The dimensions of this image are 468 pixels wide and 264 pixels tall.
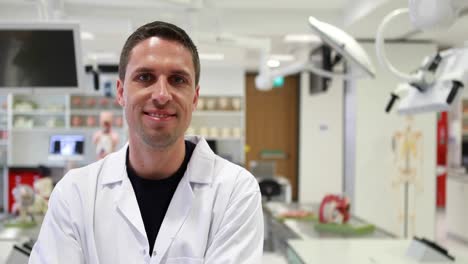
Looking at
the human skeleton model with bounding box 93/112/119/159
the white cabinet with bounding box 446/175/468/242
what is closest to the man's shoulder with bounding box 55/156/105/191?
the human skeleton model with bounding box 93/112/119/159

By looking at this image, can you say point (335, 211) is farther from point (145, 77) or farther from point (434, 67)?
point (145, 77)

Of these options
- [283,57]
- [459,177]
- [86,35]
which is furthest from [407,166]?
[86,35]

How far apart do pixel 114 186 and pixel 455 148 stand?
788 cm

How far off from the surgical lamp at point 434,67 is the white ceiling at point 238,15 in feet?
5.91

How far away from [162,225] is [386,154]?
535 centimetres

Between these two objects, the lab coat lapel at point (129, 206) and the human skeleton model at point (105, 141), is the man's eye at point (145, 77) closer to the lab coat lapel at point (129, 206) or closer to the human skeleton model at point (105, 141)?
the lab coat lapel at point (129, 206)

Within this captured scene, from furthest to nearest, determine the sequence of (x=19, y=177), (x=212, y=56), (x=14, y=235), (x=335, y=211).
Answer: (x=19, y=177) < (x=212, y=56) < (x=335, y=211) < (x=14, y=235)

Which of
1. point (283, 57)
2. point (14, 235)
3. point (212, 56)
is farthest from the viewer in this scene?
point (283, 57)

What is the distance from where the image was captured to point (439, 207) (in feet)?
33.9

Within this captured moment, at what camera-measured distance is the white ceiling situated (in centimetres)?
422

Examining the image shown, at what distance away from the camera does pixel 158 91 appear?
1373 mm

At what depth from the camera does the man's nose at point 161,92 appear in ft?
4.47

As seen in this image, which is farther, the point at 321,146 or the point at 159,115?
the point at 321,146

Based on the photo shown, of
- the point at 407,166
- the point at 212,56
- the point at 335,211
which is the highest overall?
the point at 212,56
